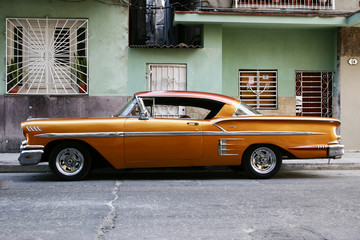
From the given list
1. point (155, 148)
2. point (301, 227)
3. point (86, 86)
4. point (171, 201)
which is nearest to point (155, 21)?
point (86, 86)

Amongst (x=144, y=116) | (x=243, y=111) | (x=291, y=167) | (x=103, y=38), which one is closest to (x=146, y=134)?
(x=144, y=116)

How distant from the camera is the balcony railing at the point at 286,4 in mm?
13055

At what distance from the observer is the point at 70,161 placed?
7824 millimetres

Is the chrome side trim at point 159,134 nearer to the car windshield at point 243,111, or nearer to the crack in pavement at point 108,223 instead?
the car windshield at point 243,111

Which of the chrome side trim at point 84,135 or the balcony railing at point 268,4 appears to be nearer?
the chrome side trim at point 84,135

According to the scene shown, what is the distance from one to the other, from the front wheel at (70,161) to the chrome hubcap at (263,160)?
298cm

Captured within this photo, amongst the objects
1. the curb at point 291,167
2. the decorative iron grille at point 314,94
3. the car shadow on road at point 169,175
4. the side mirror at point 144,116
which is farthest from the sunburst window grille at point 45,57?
the decorative iron grille at point 314,94

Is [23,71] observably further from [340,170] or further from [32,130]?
[340,170]

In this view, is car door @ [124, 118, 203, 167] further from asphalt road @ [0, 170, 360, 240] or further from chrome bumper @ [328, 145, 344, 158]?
chrome bumper @ [328, 145, 344, 158]

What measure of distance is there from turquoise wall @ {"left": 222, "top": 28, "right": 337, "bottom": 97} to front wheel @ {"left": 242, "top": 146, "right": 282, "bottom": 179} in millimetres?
5480

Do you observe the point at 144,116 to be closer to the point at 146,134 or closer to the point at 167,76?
the point at 146,134

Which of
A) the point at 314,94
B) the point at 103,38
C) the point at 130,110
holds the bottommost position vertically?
the point at 130,110

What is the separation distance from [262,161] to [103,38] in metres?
6.56

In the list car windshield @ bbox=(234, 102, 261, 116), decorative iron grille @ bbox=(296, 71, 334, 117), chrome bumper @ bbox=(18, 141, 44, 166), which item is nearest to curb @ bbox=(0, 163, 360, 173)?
chrome bumper @ bbox=(18, 141, 44, 166)
